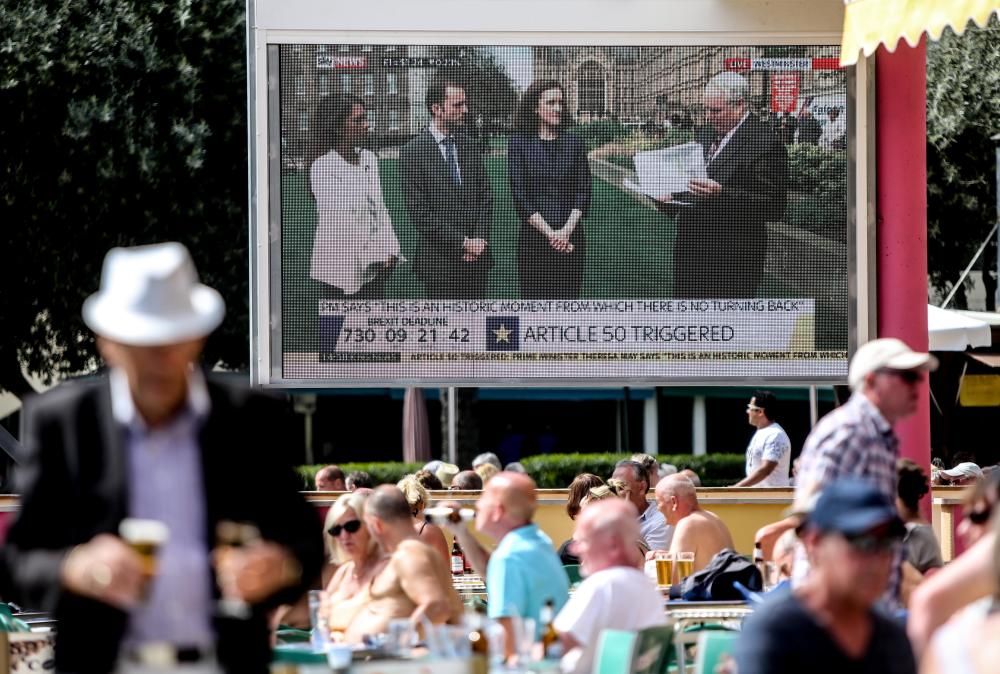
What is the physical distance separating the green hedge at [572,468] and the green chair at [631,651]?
14.0 meters

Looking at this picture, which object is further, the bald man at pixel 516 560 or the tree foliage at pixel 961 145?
the tree foliage at pixel 961 145

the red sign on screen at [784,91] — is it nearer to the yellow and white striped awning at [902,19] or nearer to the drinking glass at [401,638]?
the yellow and white striped awning at [902,19]

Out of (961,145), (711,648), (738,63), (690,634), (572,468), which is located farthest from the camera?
(961,145)

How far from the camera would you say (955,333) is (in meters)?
15.8

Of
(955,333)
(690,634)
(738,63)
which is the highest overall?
(738,63)

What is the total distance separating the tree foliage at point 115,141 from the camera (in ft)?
73.7

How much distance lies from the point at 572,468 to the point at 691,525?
13.3 metres

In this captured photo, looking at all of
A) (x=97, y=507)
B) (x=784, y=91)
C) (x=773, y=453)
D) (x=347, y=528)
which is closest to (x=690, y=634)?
(x=347, y=528)

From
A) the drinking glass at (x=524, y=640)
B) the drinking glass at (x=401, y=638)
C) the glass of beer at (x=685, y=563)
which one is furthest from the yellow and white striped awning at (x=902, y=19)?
the drinking glass at (x=401, y=638)

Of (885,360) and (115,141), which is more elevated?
(115,141)

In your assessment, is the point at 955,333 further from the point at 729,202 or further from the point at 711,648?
the point at 711,648

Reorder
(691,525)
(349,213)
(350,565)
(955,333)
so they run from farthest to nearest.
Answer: (955,333), (349,213), (691,525), (350,565)

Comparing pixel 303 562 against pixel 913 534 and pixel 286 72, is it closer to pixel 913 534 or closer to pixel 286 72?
pixel 913 534

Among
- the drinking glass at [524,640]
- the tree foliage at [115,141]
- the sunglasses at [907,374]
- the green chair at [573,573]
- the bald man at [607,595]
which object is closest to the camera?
the sunglasses at [907,374]
